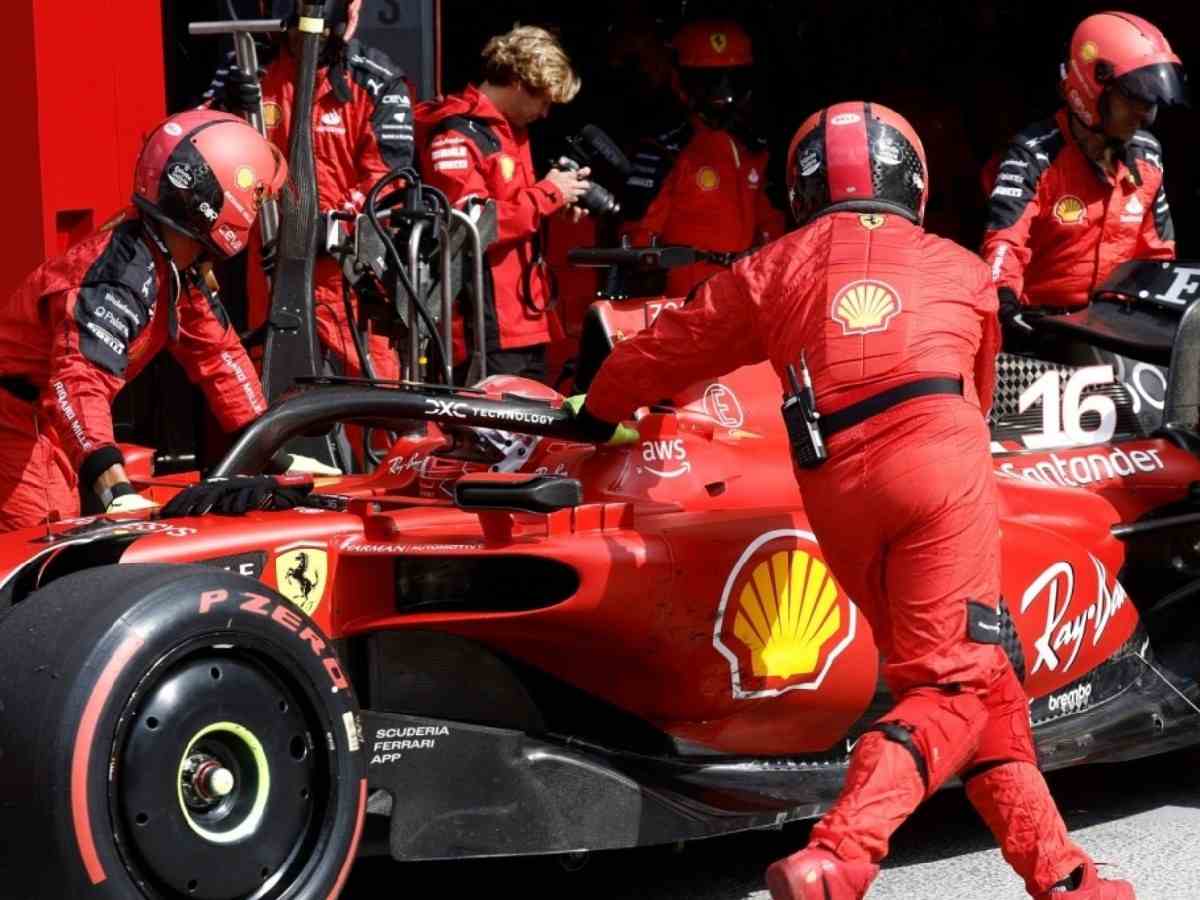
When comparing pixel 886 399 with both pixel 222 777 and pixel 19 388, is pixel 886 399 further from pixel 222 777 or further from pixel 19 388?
pixel 19 388

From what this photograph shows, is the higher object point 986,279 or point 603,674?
point 986,279

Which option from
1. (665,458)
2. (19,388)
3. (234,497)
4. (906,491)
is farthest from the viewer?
(19,388)

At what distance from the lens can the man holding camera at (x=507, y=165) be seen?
26.1ft

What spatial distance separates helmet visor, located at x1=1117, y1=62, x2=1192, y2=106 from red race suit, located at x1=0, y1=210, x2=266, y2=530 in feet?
10.5

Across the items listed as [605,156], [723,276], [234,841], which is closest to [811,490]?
[723,276]

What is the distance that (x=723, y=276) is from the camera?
15.4 ft

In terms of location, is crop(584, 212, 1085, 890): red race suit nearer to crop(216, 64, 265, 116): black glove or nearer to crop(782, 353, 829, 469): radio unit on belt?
crop(782, 353, 829, 469): radio unit on belt

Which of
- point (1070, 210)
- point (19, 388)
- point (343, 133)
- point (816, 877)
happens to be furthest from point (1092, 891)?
point (343, 133)

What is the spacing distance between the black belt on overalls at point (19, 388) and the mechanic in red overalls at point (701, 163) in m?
3.40

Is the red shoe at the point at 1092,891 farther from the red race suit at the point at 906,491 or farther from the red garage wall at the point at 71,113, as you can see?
the red garage wall at the point at 71,113

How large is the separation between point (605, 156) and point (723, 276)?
393 cm

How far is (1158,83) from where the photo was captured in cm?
718

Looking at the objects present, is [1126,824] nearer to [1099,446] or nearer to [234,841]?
[1099,446]

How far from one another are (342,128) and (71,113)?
0.98 meters
